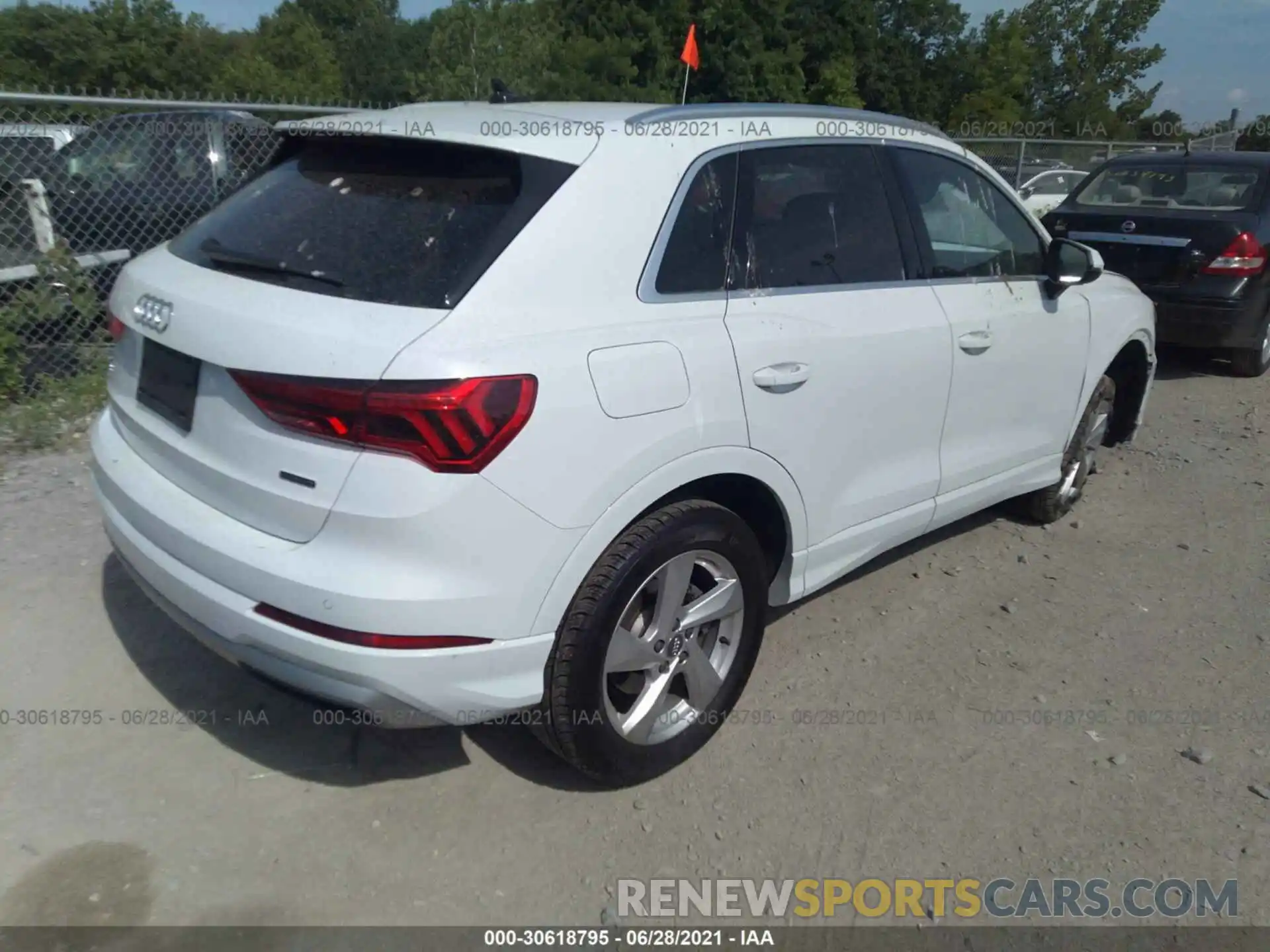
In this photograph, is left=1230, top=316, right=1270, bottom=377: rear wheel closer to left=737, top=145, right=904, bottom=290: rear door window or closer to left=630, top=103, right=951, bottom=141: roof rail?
left=630, top=103, right=951, bottom=141: roof rail

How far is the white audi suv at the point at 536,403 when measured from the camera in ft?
7.52

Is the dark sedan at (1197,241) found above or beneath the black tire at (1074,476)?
above

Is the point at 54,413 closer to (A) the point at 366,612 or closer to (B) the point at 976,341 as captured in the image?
(A) the point at 366,612

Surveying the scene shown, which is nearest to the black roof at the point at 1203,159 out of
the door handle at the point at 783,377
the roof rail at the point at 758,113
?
the roof rail at the point at 758,113

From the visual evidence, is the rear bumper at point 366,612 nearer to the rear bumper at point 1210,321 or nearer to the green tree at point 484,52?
the rear bumper at point 1210,321

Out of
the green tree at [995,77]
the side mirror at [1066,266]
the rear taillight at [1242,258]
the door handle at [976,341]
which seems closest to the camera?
the door handle at [976,341]

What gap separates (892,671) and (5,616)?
3.24 m

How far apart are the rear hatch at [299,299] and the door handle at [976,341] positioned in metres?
1.73

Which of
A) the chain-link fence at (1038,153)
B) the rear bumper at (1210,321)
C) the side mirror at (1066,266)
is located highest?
the chain-link fence at (1038,153)

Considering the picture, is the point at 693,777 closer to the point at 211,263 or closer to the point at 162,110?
the point at 211,263

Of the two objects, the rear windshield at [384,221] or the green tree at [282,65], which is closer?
the rear windshield at [384,221]

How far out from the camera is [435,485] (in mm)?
2236

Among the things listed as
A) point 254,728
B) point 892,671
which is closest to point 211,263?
point 254,728

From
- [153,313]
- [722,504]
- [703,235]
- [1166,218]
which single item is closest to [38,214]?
[153,313]
